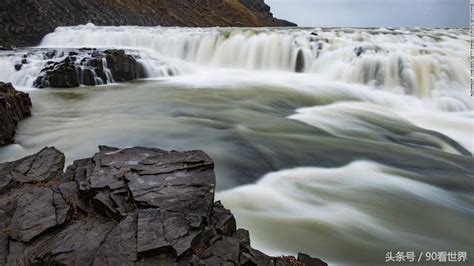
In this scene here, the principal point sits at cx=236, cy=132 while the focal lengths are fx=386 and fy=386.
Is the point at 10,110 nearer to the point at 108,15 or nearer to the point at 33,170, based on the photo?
the point at 33,170

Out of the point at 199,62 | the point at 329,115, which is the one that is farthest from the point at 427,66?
the point at 199,62

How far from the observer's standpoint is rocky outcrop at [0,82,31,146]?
698 cm

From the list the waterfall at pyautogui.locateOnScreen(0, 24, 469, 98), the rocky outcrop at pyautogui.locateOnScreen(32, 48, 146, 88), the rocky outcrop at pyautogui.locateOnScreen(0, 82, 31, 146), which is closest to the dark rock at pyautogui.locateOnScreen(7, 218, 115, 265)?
the rocky outcrop at pyautogui.locateOnScreen(0, 82, 31, 146)

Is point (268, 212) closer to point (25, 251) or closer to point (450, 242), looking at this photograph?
point (450, 242)

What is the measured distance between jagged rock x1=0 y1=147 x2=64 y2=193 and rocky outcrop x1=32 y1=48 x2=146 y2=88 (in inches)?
351

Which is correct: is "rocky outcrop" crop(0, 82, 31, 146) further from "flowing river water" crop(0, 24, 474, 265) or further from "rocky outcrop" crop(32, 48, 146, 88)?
"rocky outcrop" crop(32, 48, 146, 88)

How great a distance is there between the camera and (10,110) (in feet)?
25.7

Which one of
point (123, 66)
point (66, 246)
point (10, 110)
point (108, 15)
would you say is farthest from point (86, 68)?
point (108, 15)

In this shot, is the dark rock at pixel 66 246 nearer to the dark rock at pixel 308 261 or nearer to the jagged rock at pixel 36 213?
the jagged rock at pixel 36 213

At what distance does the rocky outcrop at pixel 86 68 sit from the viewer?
13.0 metres

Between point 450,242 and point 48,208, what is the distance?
14.6ft

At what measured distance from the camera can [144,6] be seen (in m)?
39.0

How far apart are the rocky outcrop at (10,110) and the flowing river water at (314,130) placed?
0.28m

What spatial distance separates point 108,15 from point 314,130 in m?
27.8
